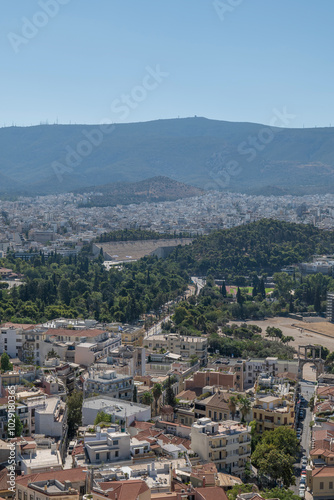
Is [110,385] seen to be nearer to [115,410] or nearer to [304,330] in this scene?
[115,410]

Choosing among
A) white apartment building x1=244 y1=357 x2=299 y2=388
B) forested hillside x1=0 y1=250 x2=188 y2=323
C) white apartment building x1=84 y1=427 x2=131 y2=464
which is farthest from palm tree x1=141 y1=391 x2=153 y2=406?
forested hillside x1=0 y1=250 x2=188 y2=323

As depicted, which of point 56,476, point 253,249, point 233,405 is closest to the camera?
point 56,476

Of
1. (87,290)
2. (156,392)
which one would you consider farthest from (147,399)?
(87,290)

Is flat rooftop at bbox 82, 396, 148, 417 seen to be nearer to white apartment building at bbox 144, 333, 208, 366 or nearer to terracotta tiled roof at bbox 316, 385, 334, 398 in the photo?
terracotta tiled roof at bbox 316, 385, 334, 398

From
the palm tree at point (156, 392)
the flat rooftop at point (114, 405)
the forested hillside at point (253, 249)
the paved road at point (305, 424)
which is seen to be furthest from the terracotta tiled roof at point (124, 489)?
the forested hillside at point (253, 249)

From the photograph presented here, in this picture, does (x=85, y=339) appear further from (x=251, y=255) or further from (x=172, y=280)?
(x=251, y=255)
